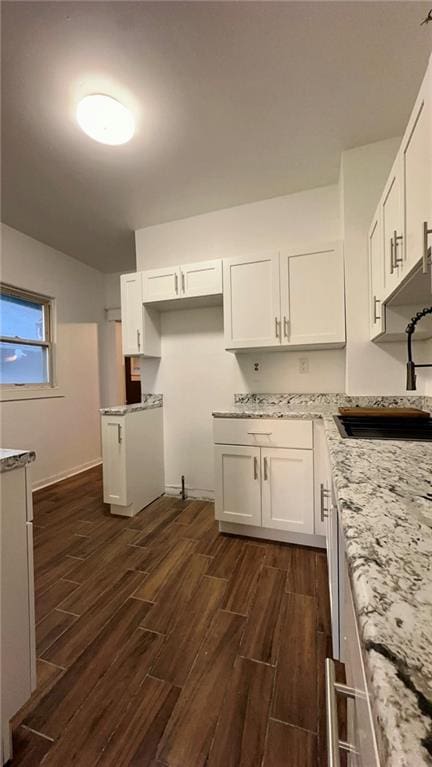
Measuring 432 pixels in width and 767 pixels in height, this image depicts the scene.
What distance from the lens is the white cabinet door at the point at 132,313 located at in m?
2.71

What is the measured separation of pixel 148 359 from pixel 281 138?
6.69ft

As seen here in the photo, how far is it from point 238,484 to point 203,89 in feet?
7.54

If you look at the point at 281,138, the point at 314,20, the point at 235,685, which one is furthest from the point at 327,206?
the point at 235,685

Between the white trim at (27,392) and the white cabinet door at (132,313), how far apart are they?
1205 millimetres

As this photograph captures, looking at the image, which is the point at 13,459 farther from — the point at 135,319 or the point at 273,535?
the point at 135,319

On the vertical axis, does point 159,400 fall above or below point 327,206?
below

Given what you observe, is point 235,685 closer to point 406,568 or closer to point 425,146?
point 406,568

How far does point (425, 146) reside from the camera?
0.96m

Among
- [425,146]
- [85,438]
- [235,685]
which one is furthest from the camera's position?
[85,438]

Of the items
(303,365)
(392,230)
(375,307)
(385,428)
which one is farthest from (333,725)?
(303,365)

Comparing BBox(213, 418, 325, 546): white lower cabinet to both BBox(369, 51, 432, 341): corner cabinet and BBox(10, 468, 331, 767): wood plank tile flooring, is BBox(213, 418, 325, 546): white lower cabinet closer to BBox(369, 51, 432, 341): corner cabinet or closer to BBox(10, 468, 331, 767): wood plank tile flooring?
BBox(10, 468, 331, 767): wood plank tile flooring

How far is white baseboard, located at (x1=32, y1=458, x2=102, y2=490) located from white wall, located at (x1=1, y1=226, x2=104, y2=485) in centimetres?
1

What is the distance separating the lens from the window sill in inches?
114

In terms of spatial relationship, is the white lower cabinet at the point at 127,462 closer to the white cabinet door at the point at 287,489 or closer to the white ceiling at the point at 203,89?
the white cabinet door at the point at 287,489
